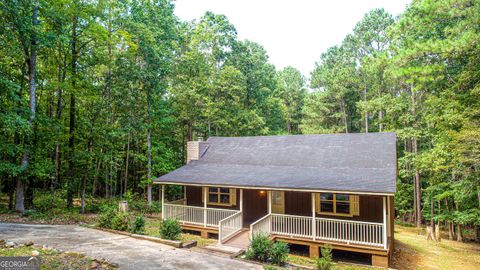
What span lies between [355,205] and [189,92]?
16.6m

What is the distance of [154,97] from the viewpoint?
2025cm

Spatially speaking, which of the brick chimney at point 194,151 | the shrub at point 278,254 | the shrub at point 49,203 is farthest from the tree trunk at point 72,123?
the shrub at point 278,254

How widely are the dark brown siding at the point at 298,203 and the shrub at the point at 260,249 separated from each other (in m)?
4.12

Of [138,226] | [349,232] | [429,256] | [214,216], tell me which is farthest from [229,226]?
[429,256]

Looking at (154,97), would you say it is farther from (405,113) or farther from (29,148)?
(405,113)

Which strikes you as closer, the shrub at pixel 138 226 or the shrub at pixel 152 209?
the shrub at pixel 138 226

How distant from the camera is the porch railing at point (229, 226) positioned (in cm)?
1155

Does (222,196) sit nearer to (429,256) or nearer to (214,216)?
(214,216)

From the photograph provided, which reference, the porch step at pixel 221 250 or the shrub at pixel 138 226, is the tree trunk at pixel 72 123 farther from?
the porch step at pixel 221 250

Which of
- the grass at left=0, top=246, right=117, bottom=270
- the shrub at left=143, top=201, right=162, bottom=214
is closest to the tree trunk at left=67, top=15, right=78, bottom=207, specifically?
the shrub at left=143, top=201, right=162, bottom=214

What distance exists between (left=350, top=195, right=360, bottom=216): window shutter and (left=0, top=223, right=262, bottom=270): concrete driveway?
5.35 m

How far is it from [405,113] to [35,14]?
24316mm

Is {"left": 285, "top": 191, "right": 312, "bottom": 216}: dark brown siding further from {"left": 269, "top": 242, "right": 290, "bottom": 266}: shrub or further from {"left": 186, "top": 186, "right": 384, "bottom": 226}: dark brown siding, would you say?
{"left": 269, "top": 242, "right": 290, "bottom": 266}: shrub

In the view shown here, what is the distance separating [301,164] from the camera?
14.3 metres
